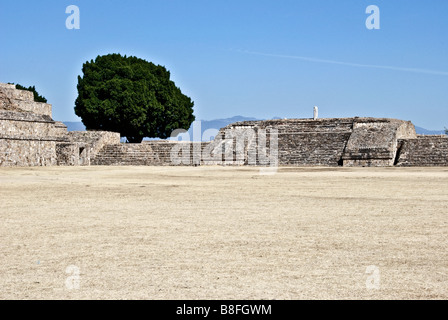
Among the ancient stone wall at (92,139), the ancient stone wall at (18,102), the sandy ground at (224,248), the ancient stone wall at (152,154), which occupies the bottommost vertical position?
the sandy ground at (224,248)

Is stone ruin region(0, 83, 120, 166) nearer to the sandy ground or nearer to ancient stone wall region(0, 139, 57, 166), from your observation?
ancient stone wall region(0, 139, 57, 166)

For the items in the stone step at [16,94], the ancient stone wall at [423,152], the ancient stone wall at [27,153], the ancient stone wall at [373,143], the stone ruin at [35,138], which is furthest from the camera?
the stone step at [16,94]

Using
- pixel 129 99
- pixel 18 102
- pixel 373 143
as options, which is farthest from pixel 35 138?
pixel 373 143

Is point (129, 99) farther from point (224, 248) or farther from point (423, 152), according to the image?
point (224, 248)

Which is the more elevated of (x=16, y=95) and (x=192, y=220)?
(x=16, y=95)

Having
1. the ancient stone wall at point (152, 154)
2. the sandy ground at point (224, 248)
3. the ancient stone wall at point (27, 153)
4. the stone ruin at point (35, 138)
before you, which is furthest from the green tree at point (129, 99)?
the sandy ground at point (224, 248)

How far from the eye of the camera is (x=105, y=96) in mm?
48500

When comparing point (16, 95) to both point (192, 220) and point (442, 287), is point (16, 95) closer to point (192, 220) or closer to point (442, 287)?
point (192, 220)

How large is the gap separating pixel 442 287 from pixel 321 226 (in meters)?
3.72

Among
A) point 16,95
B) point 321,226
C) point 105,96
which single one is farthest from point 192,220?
point 105,96

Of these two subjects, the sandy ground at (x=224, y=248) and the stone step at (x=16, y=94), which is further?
the stone step at (x=16, y=94)

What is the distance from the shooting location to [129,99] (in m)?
47.2

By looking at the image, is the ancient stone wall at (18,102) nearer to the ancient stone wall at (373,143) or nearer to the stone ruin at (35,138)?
the stone ruin at (35,138)

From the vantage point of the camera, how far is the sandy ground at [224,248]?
503 cm
